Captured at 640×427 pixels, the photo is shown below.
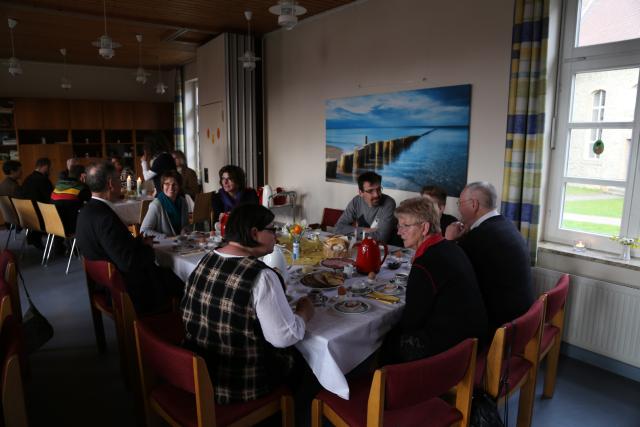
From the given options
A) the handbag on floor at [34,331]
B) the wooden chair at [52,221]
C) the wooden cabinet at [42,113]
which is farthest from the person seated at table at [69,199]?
the wooden cabinet at [42,113]

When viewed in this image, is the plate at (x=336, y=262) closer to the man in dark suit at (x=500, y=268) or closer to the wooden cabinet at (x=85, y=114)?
the man in dark suit at (x=500, y=268)

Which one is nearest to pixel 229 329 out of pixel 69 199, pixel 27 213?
pixel 69 199

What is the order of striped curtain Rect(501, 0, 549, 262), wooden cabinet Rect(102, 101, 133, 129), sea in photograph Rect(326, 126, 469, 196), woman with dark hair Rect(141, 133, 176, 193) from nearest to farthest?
striped curtain Rect(501, 0, 549, 262) → sea in photograph Rect(326, 126, 469, 196) → woman with dark hair Rect(141, 133, 176, 193) → wooden cabinet Rect(102, 101, 133, 129)

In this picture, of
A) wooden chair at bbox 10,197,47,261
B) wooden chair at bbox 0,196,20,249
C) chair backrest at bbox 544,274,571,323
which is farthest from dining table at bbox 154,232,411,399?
wooden chair at bbox 0,196,20,249

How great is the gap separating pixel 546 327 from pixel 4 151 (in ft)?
27.6

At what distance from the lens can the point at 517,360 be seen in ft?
6.81

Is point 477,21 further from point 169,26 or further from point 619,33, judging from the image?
point 169,26

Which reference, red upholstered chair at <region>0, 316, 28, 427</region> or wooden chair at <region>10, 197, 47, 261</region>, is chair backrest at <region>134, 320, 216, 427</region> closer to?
red upholstered chair at <region>0, 316, 28, 427</region>

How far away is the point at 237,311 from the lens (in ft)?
5.12

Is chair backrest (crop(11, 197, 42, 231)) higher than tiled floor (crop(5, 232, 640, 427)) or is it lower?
higher

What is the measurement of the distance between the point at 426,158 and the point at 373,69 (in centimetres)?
107

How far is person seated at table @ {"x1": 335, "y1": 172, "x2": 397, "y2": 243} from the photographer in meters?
3.37

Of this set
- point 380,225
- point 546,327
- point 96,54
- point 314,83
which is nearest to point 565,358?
point 546,327

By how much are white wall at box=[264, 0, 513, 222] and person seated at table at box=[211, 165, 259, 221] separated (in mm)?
1207
